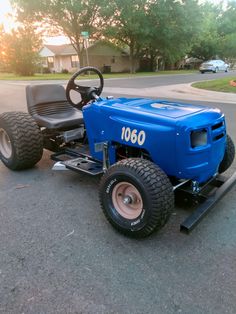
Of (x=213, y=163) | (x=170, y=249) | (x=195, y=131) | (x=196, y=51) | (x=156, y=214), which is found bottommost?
(x=170, y=249)

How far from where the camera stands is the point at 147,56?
4131cm

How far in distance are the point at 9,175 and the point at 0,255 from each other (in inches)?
72.5

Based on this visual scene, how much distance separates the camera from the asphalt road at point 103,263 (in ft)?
6.29

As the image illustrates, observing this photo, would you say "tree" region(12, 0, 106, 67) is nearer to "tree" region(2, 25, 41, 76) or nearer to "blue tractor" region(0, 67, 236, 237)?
"tree" region(2, 25, 41, 76)

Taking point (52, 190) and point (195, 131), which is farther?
point (52, 190)

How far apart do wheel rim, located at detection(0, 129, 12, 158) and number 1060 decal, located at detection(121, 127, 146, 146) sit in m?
2.04

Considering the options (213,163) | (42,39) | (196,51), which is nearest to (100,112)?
(213,163)

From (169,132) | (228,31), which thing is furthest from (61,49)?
(169,132)

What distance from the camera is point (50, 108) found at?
4.44 metres

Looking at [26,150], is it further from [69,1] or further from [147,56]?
[147,56]

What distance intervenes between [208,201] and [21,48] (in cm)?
3535

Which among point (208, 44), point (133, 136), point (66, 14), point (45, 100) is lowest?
point (133, 136)

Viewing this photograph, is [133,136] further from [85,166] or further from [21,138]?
[21,138]

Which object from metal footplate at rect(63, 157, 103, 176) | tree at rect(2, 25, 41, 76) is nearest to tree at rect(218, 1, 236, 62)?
tree at rect(2, 25, 41, 76)
